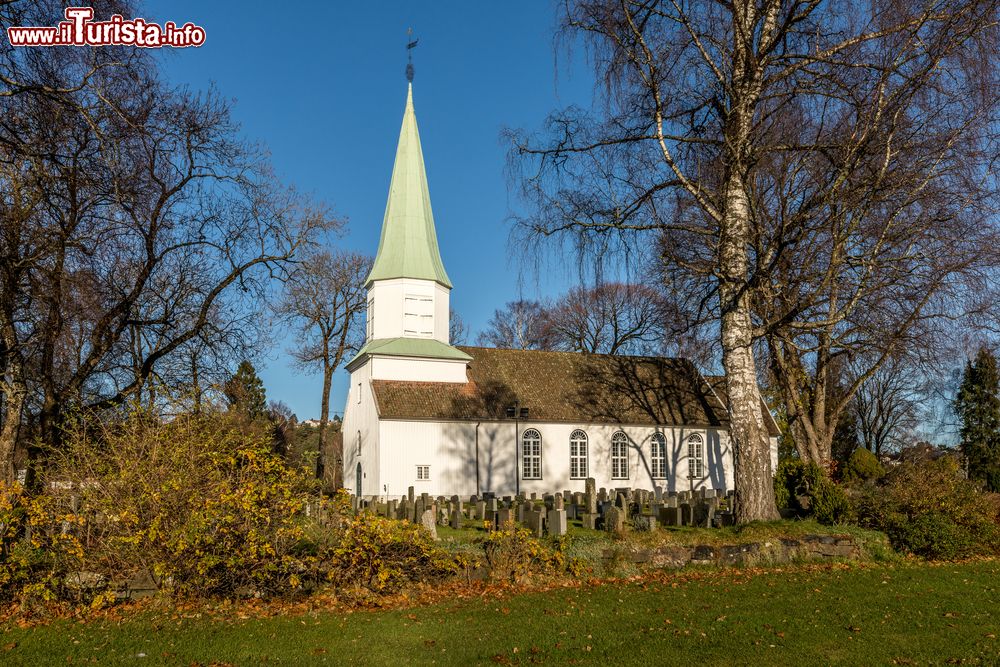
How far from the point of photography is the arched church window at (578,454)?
108ft

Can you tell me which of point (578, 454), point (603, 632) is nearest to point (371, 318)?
point (578, 454)

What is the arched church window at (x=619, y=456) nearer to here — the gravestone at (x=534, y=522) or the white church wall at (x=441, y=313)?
the white church wall at (x=441, y=313)

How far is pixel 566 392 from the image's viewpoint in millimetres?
33906

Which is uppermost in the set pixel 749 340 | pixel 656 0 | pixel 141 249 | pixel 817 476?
pixel 656 0

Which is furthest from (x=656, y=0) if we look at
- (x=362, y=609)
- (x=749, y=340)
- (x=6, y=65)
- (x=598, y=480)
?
(x=598, y=480)

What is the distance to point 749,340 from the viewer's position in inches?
535

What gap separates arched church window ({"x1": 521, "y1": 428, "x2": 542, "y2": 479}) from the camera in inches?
1261

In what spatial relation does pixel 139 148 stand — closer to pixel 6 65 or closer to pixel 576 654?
pixel 6 65

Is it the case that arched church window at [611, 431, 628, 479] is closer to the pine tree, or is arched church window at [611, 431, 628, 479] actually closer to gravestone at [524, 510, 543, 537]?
gravestone at [524, 510, 543, 537]

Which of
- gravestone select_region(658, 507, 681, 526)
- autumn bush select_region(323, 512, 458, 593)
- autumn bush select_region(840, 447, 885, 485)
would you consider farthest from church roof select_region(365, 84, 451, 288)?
autumn bush select_region(323, 512, 458, 593)

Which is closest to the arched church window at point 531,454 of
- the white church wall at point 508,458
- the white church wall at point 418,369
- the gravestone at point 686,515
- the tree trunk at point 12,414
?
the white church wall at point 508,458

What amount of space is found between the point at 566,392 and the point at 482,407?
424 cm

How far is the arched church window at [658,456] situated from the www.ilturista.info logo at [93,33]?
1073 inches

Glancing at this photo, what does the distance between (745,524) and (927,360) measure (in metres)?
8.44
